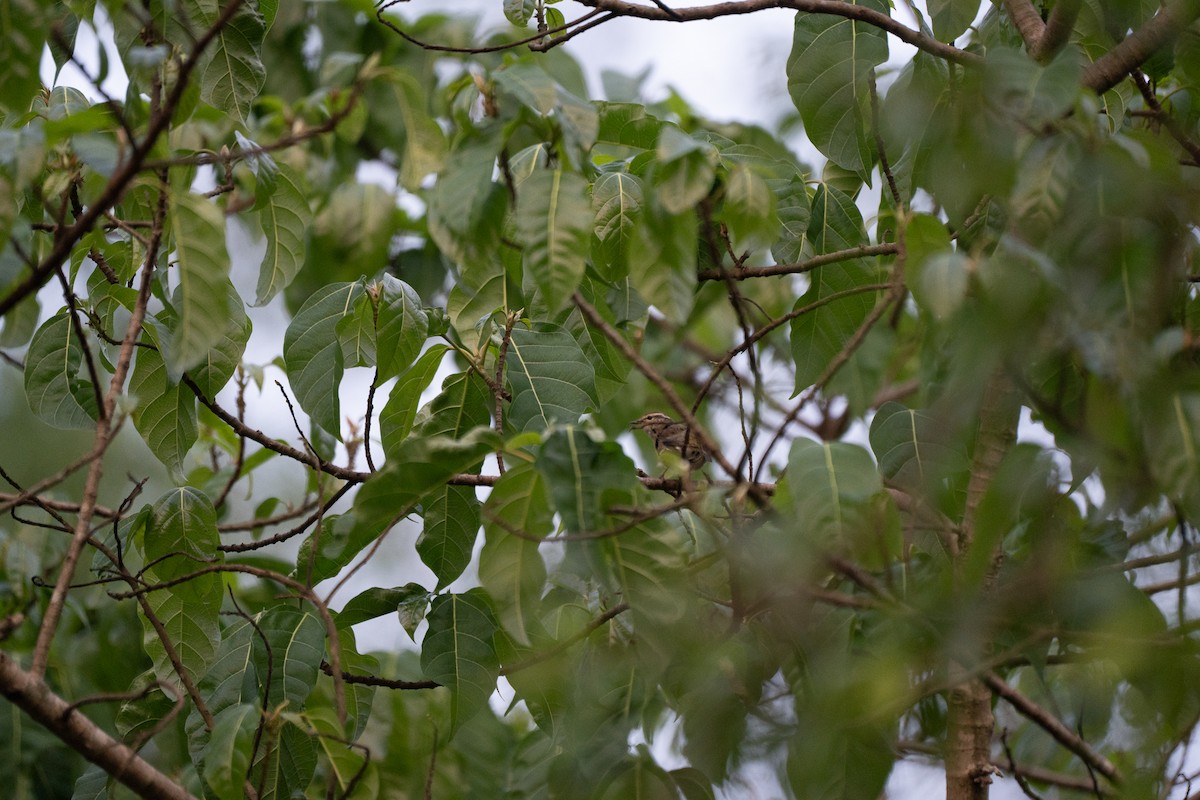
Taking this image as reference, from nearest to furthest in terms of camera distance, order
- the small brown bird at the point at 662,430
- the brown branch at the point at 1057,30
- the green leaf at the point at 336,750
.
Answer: the green leaf at the point at 336,750 < the brown branch at the point at 1057,30 < the small brown bird at the point at 662,430

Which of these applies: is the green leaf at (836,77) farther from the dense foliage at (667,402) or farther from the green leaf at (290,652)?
the green leaf at (290,652)

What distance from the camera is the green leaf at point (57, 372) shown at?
1.40m

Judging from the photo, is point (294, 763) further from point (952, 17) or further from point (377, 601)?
point (952, 17)

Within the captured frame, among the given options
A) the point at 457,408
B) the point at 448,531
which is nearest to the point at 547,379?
the point at 457,408

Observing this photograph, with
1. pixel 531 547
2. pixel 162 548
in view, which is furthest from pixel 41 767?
pixel 531 547

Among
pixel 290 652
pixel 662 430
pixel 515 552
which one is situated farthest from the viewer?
pixel 662 430

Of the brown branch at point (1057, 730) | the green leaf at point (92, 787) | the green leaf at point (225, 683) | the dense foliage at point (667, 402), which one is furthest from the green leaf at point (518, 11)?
the green leaf at point (92, 787)

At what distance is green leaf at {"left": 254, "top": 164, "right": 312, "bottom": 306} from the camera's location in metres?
1.37

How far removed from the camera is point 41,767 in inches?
64.7

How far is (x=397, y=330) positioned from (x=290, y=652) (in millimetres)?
431

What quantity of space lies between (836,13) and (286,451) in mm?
965

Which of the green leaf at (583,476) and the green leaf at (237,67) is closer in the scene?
the green leaf at (583,476)

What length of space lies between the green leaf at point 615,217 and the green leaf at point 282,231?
16.1 inches

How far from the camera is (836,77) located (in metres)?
1.46
